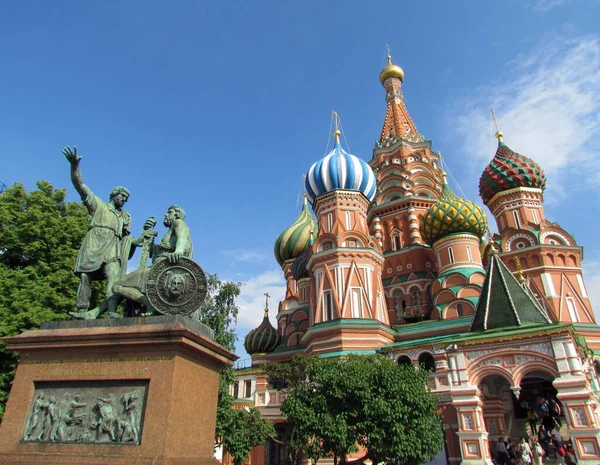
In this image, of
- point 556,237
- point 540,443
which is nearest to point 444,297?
point 556,237

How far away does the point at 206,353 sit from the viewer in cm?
584

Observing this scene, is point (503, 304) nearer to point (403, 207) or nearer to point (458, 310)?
point (458, 310)

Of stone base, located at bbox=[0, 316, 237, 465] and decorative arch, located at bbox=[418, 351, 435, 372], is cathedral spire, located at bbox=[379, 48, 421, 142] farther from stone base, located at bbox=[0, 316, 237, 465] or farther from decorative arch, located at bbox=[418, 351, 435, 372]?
stone base, located at bbox=[0, 316, 237, 465]

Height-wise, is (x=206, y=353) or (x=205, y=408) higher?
(x=206, y=353)

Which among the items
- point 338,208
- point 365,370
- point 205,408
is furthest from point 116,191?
point 338,208

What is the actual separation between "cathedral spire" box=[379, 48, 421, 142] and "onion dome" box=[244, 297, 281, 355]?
19.6 meters

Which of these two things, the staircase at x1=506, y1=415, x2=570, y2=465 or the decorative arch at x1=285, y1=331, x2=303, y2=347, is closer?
the staircase at x1=506, y1=415, x2=570, y2=465

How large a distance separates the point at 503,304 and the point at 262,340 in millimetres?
19665

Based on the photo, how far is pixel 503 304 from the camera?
17.7m

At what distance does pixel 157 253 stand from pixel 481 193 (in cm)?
3065

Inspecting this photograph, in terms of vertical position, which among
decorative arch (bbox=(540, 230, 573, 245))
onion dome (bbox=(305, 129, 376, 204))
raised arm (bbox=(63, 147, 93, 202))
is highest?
onion dome (bbox=(305, 129, 376, 204))

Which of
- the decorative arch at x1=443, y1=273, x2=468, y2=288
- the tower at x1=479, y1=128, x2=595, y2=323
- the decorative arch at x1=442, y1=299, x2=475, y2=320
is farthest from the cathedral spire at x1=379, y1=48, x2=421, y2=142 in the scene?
Answer: the decorative arch at x1=442, y1=299, x2=475, y2=320

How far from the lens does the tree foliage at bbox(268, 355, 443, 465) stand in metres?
12.8

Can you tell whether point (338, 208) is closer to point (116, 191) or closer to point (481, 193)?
point (481, 193)
